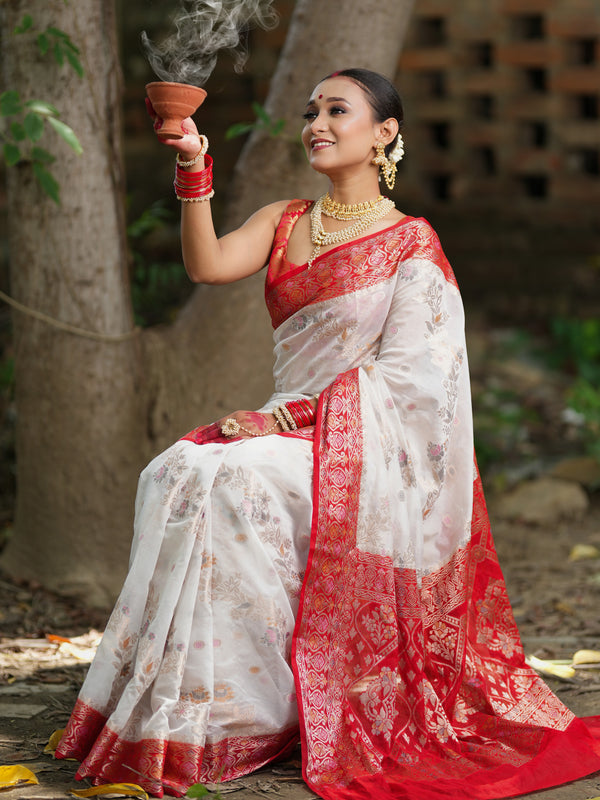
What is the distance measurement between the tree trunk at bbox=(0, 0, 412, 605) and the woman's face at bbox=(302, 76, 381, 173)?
3.66ft

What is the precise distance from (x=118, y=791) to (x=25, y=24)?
244 centimetres

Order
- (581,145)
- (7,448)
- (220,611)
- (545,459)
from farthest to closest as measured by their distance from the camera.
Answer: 1. (581,145)
2. (545,459)
3. (7,448)
4. (220,611)

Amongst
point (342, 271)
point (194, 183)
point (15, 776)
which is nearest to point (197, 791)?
point (15, 776)

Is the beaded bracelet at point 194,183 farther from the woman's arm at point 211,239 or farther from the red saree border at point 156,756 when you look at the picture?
the red saree border at point 156,756

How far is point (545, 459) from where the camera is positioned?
18.9 ft

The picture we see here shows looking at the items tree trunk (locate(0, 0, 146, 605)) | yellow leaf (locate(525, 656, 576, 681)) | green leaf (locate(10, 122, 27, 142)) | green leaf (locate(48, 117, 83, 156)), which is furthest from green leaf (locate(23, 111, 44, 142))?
yellow leaf (locate(525, 656, 576, 681))

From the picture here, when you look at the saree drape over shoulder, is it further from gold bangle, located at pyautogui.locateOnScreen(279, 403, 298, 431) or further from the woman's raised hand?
the woman's raised hand

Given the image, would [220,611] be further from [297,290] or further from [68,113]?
[68,113]

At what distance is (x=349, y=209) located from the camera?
2.95 metres

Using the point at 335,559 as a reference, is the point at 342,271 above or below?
above

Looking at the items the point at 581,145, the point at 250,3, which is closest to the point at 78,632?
the point at 250,3

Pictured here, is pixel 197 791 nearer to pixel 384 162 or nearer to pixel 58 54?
pixel 384 162

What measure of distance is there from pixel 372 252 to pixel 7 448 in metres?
2.94

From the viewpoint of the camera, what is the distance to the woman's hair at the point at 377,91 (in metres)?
2.92
